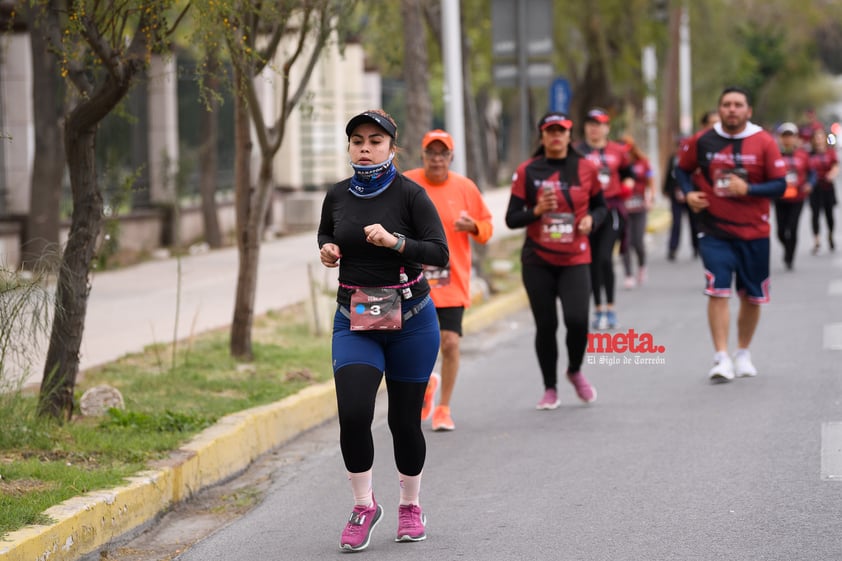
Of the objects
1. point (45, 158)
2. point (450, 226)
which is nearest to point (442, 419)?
point (450, 226)

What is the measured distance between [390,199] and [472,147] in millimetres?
13996

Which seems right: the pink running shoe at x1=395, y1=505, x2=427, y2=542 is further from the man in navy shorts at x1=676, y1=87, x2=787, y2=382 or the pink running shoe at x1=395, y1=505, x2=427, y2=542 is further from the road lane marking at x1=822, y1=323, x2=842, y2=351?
the road lane marking at x1=822, y1=323, x2=842, y2=351

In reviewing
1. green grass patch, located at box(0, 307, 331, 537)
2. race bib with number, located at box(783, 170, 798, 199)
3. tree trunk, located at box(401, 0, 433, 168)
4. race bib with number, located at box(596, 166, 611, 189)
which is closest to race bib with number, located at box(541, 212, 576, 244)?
green grass patch, located at box(0, 307, 331, 537)

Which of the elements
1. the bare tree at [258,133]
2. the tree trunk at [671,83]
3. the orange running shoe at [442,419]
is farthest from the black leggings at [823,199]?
the tree trunk at [671,83]

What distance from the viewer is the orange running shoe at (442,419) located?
911cm

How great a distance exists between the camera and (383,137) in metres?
6.07

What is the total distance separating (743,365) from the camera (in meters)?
10.5

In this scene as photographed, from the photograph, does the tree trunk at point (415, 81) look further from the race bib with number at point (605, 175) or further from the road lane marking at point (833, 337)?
the road lane marking at point (833, 337)

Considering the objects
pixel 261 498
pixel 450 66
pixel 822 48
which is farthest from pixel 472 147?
pixel 822 48

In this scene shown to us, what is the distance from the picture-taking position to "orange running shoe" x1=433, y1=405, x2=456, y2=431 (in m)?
9.11

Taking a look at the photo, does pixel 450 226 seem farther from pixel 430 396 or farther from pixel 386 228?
pixel 386 228

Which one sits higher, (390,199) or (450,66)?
(450,66)

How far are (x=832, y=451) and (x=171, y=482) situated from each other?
3573mm

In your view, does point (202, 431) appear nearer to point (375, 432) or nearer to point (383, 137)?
point (375, 432)
